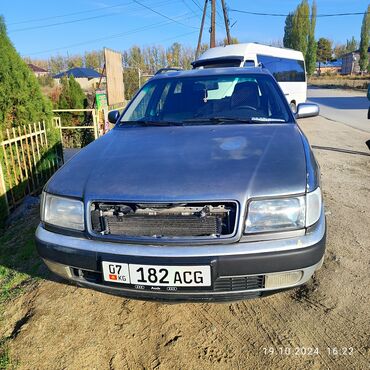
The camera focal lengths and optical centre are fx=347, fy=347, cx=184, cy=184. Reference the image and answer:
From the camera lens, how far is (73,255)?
1.99 m

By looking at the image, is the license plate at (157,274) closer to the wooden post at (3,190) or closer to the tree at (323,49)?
the wooden post at (3,190)

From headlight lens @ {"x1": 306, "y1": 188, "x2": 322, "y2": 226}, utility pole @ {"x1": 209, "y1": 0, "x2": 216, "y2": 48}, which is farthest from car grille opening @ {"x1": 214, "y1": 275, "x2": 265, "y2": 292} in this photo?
utility pole @ {"x1": 209, "y1": 0, "x2": 216, "y2": 48}

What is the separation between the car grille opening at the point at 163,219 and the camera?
1.87 m

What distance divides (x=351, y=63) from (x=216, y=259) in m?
84.1

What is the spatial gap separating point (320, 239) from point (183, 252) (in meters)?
0.77

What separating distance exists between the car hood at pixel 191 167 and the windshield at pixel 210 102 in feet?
1.06

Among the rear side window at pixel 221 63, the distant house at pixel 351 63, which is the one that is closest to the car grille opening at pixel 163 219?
the rear side window at pixel 221 63

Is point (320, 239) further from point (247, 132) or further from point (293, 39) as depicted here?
point (293, 39)

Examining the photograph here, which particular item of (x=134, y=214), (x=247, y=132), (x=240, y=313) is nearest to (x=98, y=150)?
(x=134, y=214)

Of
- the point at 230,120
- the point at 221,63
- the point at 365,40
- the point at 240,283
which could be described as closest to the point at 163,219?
the point at 240,283

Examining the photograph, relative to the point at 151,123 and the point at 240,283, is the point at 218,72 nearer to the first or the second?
the point at 151,123

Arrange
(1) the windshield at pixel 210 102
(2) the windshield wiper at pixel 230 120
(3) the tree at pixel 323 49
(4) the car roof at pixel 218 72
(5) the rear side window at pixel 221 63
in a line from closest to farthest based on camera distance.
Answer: (2) the windshield wiper at pixel 230 120
(1) the windshield at pixel 210 102
(4) the car roof at pixel 218 72
(5) the rear side window at pixel 221 63
(3) the tree at pixel 323 49

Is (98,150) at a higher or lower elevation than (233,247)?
higher

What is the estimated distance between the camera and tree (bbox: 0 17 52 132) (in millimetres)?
4754
